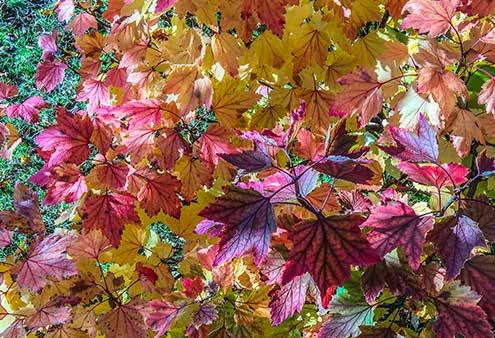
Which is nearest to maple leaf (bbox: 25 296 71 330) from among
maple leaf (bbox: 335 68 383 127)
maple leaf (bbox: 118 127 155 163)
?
maple leaf (bbox: 118 127 155 163)

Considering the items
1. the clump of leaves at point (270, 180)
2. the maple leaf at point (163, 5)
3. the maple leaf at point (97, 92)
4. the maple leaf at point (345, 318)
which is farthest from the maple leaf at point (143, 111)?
the maple leaf at point (345, 318)

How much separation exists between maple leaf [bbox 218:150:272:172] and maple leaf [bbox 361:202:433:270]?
7.2 inches

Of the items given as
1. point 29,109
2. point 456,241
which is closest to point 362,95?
point 456,241

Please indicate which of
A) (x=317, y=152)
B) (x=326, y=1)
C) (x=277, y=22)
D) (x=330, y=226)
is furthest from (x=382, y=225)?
(x=326, y=1)

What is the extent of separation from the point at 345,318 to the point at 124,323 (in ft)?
1.87

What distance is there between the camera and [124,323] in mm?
1323

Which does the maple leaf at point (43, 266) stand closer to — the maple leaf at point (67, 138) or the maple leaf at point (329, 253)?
the maple leaf at point (67, 138)

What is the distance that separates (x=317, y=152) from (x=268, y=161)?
0.31 m

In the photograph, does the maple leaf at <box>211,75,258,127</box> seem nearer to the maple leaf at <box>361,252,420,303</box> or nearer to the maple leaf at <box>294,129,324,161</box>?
the maple leaf at <box>294,129,324,161</box>

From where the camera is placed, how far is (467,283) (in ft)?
3.01

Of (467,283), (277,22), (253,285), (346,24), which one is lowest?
(253,285)

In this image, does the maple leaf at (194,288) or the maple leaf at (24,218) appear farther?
the maple leaf at (24,218)

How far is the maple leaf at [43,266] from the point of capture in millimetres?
1314

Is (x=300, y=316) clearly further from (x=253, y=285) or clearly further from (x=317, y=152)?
(x=317, y=152)
